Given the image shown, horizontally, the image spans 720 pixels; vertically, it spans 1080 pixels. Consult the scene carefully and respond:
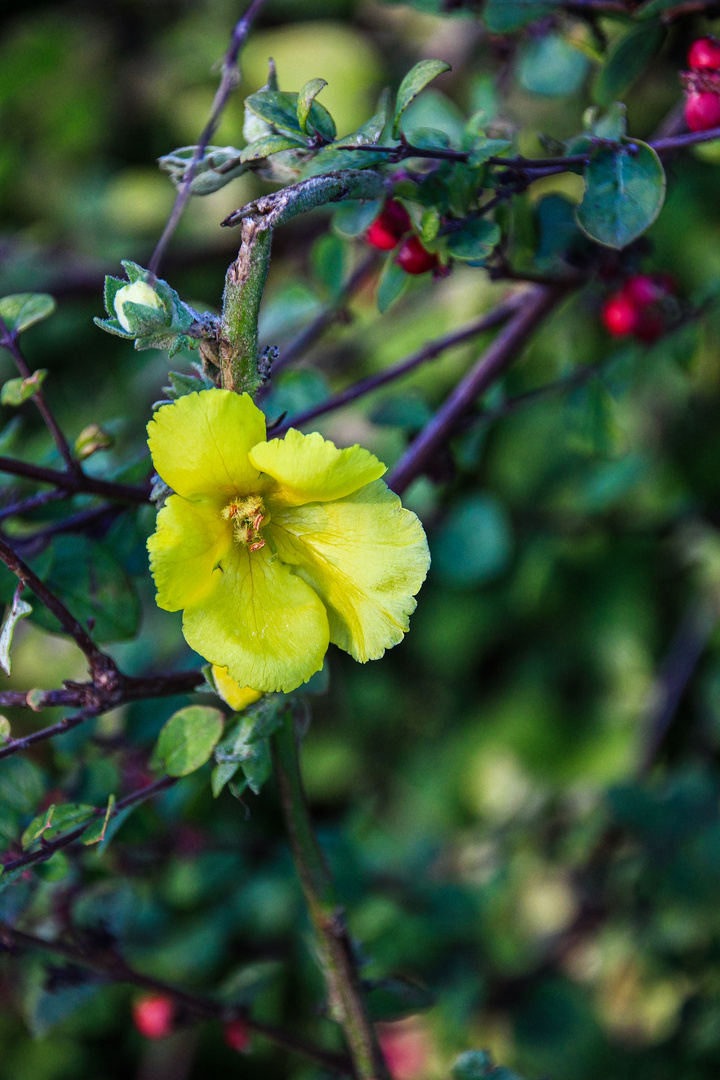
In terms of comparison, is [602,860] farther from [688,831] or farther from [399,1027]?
[399,1027]

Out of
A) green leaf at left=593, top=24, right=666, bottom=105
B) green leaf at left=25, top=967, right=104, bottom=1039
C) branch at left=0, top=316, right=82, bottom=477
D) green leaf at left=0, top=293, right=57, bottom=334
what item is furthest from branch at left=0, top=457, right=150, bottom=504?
green leaf at left=593, top=24, right=666, bottom=105

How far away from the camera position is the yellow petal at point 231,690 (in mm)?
610

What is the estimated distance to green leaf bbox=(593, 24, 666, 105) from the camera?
33.8 inches

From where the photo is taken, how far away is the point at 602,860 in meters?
1.41

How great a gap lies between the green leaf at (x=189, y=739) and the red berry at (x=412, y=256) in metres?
0.40

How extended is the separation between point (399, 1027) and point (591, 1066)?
281mm

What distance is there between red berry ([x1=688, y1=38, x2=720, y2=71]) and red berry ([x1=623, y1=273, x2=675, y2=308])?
7.7 inches

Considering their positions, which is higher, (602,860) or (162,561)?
(162,561)

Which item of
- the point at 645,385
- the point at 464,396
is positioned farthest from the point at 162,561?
the point at 645,385

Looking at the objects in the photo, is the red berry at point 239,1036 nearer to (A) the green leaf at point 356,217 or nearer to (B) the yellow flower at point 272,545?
(B) the yellow flower at point 272,545

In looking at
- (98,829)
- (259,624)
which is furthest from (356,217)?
(98,829)

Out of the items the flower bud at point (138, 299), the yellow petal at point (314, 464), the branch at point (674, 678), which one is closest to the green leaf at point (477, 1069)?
the yellow petal at point (314, 464)

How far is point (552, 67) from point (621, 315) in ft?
0.91

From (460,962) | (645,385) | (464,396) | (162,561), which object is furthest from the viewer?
(645,385)
